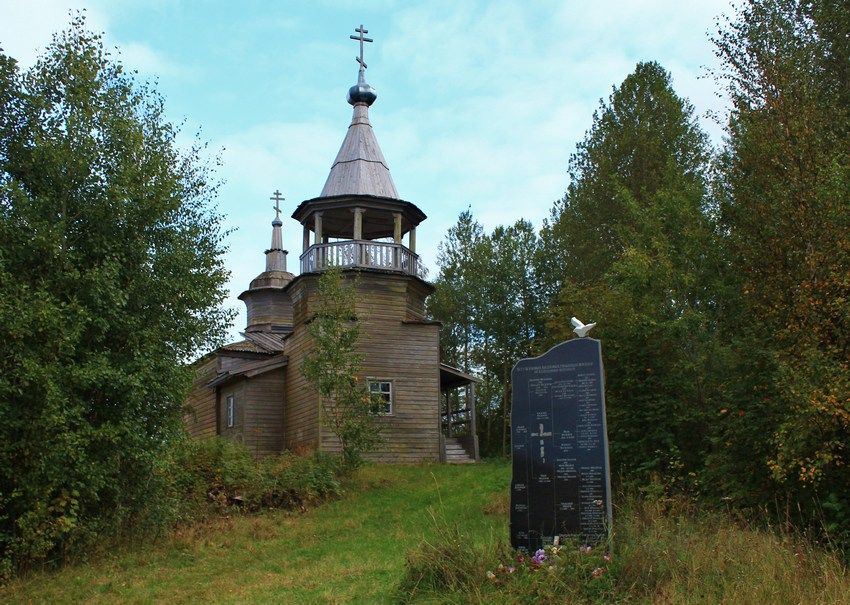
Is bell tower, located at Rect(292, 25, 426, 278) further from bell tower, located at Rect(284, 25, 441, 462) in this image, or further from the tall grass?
the tall grass

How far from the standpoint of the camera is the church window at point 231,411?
96.0ft

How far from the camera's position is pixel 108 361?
1357 centimetres

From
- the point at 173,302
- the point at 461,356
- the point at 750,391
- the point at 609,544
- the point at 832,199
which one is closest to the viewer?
the point at 609,544

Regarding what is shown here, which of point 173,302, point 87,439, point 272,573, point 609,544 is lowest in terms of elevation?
point 272,573

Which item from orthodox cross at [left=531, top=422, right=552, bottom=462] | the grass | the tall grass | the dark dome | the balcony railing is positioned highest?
the dark dome

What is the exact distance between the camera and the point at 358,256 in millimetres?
26328

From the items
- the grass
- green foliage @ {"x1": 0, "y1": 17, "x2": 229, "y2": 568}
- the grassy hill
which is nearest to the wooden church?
the grass

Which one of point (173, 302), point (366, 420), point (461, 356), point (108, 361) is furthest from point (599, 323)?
point (461, 356)

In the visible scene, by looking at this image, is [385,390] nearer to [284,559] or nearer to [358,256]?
[358,256]

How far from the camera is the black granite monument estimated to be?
9.47m

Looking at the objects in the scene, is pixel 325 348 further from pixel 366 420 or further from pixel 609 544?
pixel 609 544

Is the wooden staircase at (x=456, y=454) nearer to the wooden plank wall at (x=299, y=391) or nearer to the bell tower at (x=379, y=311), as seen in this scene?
the bell tower at (x=379, y=311)

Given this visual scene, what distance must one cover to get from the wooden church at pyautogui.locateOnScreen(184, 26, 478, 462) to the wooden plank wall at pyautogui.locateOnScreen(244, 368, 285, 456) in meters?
0.03

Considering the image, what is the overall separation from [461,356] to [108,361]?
33899 millimetres
